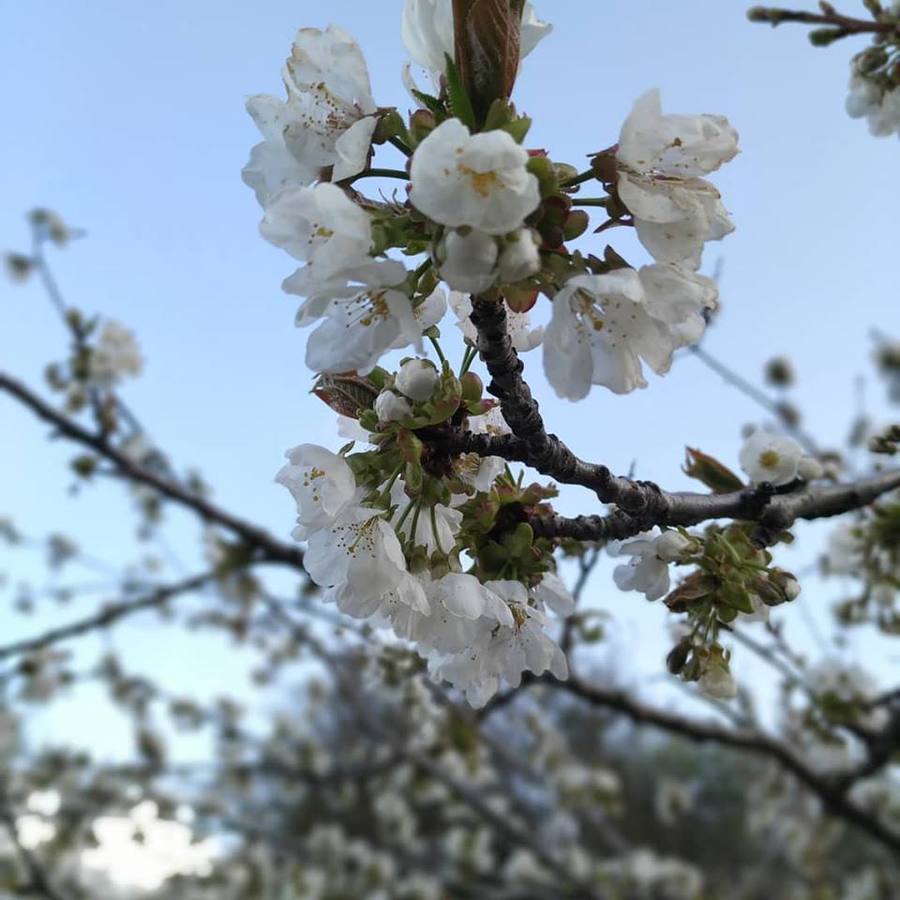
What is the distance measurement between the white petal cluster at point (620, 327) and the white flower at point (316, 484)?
10.2 inches

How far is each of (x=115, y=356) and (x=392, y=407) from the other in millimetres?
3570

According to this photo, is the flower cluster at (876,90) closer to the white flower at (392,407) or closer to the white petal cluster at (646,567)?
the white petal cluster at (646,567)

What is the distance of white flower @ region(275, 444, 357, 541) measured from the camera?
0.82 m

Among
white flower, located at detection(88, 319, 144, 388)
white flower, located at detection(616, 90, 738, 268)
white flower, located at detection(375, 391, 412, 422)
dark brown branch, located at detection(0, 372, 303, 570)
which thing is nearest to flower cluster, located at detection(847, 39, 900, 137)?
white flower, located at detection(616, 90, 738, 268)

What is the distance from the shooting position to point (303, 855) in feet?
21.1

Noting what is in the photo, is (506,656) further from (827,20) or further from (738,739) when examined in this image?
(738,739)

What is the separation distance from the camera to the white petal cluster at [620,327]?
73 cm

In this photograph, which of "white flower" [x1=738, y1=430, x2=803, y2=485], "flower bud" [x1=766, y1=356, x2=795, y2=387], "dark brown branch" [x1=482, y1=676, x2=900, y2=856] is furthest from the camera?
"flower bud" [x1=766, y1=356, x2=795, y2=387]

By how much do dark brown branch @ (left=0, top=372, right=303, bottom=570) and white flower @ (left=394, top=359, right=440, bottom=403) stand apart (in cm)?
204

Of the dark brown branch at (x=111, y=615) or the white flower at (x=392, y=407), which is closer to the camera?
the white flower at (x=392, y=407)

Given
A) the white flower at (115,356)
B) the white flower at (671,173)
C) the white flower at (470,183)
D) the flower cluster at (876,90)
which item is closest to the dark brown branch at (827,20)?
the flower cluster at (876,90)

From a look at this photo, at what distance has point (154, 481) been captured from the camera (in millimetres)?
2797

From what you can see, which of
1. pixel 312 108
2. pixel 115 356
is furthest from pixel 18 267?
pixel 312 108

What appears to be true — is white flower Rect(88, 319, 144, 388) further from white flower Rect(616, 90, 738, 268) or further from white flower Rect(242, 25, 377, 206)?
white flower Rect(616, 90, 738, 268)
